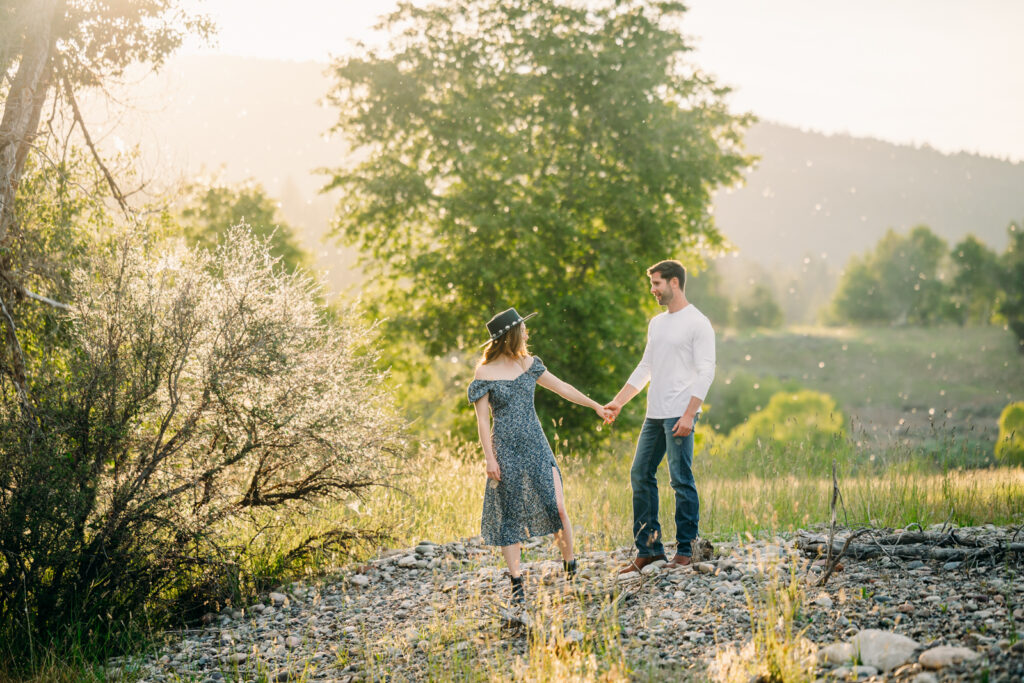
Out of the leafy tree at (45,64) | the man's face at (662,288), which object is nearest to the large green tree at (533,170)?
the leafy tree at (45,64)

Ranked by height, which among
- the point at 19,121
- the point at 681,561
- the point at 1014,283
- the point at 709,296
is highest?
the point at 709,296

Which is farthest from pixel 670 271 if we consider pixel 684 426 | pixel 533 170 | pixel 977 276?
pixel 977 276

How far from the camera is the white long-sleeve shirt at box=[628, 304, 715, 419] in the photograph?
19.2ft

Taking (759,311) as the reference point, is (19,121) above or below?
below

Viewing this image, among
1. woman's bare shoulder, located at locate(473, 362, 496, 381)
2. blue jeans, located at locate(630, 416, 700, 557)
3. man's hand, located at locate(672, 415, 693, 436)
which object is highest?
woman's bare shoulder, located at locate(473, 362, 496, 381)

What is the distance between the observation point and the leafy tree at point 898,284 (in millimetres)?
79625

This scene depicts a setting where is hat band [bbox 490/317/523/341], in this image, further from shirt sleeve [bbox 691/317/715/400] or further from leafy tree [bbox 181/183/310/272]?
leafy tree [bbox 181/183/310/272]

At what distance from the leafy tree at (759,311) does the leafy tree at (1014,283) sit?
33.8 metres

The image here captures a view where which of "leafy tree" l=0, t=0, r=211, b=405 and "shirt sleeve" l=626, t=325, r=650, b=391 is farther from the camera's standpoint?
"leafy tree" l=0, t=0, r=211, b=405

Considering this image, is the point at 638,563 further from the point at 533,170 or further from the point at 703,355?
the point at 533,170

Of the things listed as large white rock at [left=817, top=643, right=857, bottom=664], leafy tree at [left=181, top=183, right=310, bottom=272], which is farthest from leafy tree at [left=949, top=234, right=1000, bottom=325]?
large white rock at [left=817, top=643, right=857, bottom=664]

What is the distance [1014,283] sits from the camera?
54250mm

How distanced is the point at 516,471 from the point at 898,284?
9228 centimetres

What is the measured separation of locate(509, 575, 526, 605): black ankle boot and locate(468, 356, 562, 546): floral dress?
0.30m
